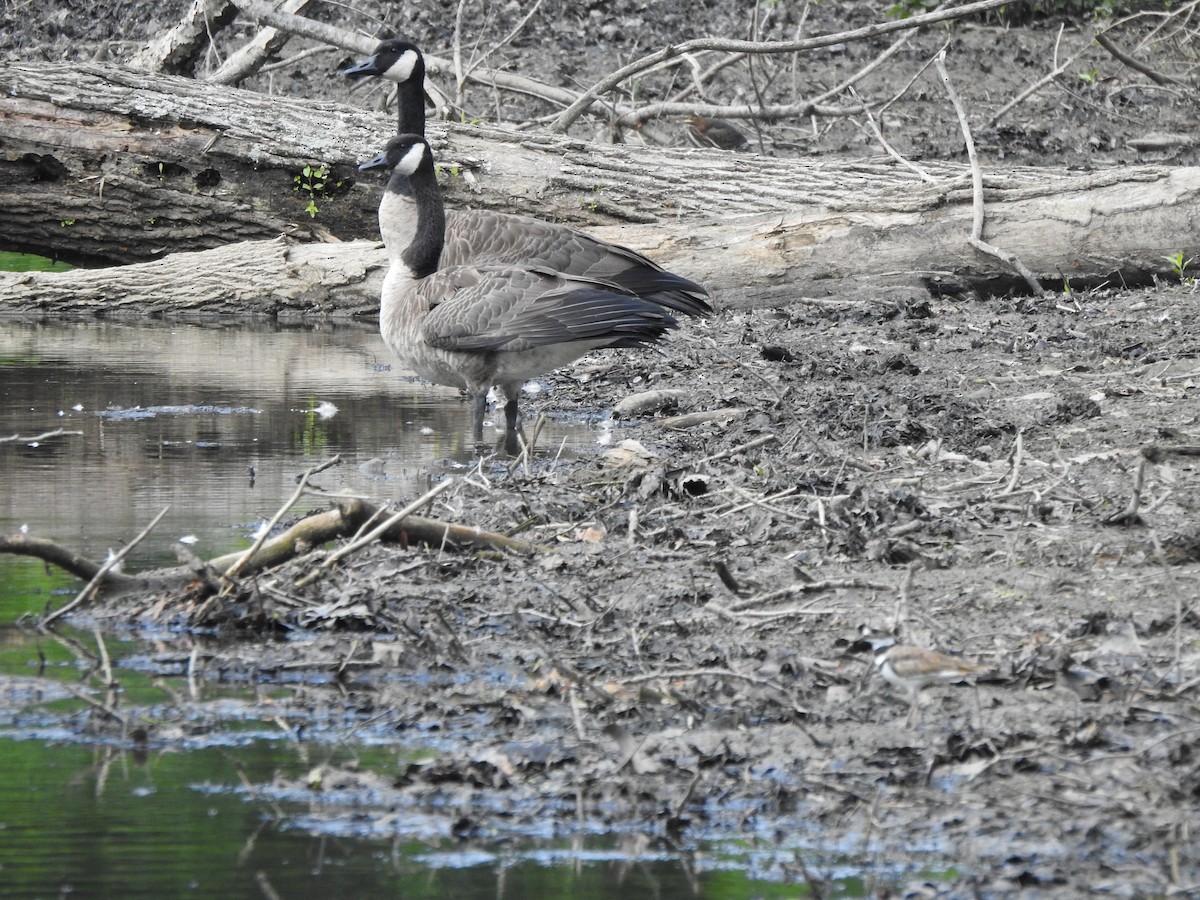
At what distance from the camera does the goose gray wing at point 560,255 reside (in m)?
8.79

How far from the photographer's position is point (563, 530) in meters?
5.67

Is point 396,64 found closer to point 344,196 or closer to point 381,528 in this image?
point 344,196

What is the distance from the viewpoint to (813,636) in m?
4.41

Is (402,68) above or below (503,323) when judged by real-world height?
above

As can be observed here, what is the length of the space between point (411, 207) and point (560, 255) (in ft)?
2.90

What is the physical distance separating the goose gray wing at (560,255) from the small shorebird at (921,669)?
4820mm

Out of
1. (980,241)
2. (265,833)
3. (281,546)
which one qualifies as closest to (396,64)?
(980,241)

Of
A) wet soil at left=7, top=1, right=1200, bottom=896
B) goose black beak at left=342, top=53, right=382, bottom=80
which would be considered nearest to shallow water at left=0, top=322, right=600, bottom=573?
wet soil at left=7, top=1, right=1200, bottom=896

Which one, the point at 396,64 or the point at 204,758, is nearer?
the point at 204,758

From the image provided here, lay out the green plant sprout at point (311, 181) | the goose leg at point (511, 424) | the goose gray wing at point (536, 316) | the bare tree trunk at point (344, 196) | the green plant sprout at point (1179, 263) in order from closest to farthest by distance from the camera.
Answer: the goose gray wing at point (536, 316), the goose leg at point (511, 424), the green plant sprout at point (1179, 263), the bare tree trunk at point (344, 196), the green plant sprout at point (311, 181)

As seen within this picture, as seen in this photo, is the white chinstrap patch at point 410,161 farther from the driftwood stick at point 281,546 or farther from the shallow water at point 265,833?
the shallow water at point 265,833

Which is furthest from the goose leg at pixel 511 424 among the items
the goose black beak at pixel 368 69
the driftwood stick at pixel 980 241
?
the driftwood stick at pixel 980 241

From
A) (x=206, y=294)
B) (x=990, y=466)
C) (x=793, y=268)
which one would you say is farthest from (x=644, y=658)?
(x=206, y=294)

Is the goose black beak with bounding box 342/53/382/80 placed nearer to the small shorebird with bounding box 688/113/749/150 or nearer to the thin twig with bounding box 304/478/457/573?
the small shorebird with bounding box 688/113/749/150
